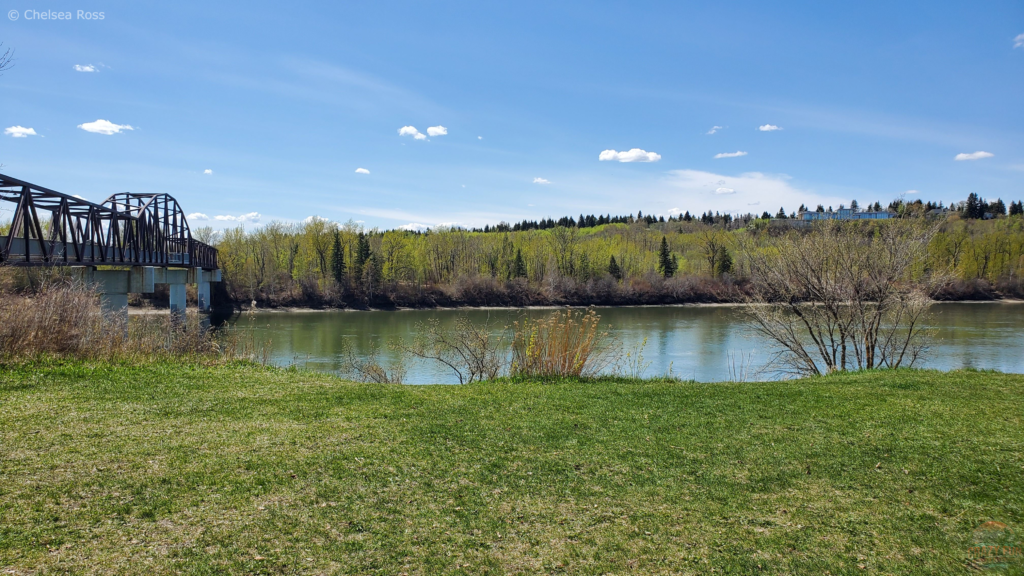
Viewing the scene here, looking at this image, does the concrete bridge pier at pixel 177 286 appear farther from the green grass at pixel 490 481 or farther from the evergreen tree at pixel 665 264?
the evergreen tree at pixel 665 264

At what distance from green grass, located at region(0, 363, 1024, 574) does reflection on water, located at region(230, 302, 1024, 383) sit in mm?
5898

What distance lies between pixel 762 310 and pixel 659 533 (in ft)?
44.0

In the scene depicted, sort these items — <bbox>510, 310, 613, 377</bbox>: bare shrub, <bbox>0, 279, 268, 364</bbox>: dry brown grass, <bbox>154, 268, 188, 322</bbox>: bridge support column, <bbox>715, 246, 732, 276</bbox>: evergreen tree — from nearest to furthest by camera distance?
<bbox>0, 279, 268, 364</bbox>: dry brown grass < <bbox>510, 310, 613, 377</bbox>: bare shrub < <bbox>154, 268, 188, 322</bbox>: bridge support column < <bbox>715, 246, 732, 276</bbox>: evergreen tree

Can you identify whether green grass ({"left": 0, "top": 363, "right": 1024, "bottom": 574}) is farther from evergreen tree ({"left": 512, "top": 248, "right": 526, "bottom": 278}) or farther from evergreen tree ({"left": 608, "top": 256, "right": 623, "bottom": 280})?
evergreen tree ({"left": 608, "top": 256, "right": 623, "bottom": 280})

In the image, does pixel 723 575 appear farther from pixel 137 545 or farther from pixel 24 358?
pixel 24 358

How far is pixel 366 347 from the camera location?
106 feet

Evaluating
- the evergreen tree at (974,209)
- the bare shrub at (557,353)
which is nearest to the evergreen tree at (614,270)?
the bare shrub at (557,353)

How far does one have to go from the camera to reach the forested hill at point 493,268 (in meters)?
68.4

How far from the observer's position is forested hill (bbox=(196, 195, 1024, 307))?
68.4m

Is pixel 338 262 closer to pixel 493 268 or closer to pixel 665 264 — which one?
pixel 493 268

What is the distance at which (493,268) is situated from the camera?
81625 mm

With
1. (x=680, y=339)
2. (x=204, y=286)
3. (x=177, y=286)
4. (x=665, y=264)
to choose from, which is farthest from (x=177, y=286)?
(x=665, y=264)

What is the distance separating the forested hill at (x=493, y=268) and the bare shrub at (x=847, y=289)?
47.4 metres

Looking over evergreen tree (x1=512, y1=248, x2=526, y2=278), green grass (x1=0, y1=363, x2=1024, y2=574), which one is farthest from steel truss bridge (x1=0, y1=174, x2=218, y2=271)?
evergreen tree (x1=512, y1=248, x2=526, y2=278)
